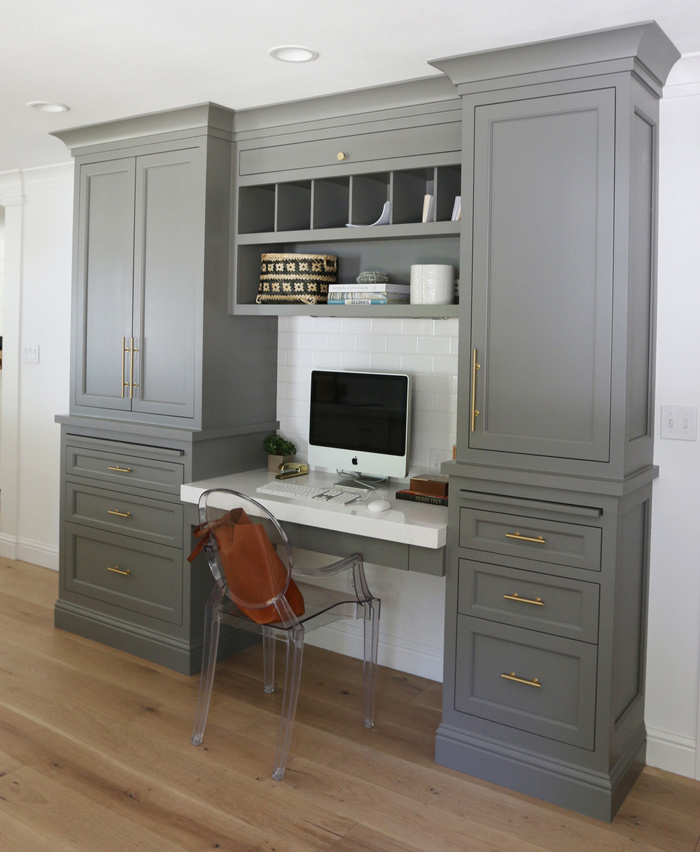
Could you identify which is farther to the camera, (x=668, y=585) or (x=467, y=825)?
(x=668, y=585)

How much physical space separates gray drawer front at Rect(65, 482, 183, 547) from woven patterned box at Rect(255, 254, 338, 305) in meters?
1.05

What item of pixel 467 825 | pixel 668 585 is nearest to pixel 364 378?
pixel 668 585

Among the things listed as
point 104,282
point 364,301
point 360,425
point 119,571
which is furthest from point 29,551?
point 364,301

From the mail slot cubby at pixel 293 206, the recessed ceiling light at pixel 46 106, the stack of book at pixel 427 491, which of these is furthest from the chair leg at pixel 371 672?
the recessed ceiling light at pixel 46 106

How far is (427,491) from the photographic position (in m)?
3.03

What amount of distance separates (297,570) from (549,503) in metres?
0.96

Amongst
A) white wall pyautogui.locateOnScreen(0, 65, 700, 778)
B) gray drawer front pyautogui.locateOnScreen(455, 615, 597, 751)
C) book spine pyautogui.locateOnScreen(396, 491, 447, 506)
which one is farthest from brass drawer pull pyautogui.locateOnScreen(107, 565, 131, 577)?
gray drawer front pyautogui.locateOnScreen(455, 615, 597, 751)

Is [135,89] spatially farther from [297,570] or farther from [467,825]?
[467,825]

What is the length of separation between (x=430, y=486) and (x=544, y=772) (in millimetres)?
1074

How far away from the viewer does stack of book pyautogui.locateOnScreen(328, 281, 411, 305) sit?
3.10 meters

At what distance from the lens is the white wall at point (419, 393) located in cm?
263

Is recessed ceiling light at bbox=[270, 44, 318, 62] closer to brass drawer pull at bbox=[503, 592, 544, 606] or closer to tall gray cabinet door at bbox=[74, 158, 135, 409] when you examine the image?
tall gray cabinet door at bbox=[74, 158, 135, 409]

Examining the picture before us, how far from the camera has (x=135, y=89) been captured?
3.09m

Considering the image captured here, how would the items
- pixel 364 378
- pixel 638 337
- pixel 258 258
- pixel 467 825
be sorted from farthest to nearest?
pixel 258 258 < pixel 364 378 < pixel 638 337 < pixel 467 825
